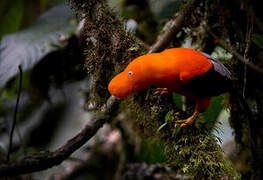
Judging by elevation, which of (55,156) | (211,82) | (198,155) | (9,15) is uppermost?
(211,82)

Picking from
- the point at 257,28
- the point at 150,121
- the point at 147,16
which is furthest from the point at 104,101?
the point at 147,16

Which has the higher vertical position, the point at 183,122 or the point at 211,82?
the point at 211,82

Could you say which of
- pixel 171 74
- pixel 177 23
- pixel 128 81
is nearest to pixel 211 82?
pixel 171 74

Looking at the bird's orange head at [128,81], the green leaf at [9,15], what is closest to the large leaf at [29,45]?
the green leaf at [9,15]

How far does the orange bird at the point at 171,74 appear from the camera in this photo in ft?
2.49

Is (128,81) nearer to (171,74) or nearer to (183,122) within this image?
(171,74)

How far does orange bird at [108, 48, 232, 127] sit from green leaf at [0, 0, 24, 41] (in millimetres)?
1835

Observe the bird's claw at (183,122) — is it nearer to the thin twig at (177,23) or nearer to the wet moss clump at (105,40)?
the wet moss clump at (105,40)

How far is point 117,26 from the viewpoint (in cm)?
103

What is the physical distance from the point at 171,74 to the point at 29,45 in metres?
1.18

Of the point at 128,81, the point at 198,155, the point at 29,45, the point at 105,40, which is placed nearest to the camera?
the point at 128,81

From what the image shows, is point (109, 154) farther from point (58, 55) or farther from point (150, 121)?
point (150, 121)

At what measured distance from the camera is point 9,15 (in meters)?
2.25

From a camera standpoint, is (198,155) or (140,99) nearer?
(198,155)
